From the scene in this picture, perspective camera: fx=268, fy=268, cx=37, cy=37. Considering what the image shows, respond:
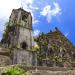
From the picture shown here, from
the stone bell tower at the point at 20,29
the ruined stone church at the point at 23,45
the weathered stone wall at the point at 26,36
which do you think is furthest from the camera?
the weathered stone wall at the point at 26,36

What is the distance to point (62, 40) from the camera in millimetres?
46406

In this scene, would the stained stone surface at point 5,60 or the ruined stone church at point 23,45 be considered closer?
the stained stone surface at point 5,60

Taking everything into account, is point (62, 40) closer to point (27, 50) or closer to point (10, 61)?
point (27, 50)

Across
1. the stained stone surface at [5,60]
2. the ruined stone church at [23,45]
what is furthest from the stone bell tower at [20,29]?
the stained stone surface at [5,60]

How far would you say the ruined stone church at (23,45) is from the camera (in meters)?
32.8

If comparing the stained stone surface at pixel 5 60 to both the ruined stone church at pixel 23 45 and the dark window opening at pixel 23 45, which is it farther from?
the dark window opening at pixel 23 45

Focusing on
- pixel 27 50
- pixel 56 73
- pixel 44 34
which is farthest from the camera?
pixel 44 34

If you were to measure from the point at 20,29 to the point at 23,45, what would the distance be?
2.20m

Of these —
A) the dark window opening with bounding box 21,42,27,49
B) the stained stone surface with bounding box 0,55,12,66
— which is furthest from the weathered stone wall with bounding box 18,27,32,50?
the stained stone surface with bounding box 0,55,12,66

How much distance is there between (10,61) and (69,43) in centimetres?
1744

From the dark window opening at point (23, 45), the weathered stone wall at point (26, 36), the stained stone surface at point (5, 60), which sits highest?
the weathered stone wall at point (26, 36)

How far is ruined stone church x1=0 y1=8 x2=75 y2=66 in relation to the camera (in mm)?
32838

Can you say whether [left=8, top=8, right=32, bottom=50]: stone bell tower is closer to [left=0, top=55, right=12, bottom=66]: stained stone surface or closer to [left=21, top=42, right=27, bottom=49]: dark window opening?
[left=21, top=42, right=27, bottom=49]: dark window opening

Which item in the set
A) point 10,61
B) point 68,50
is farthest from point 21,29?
point 68,50
